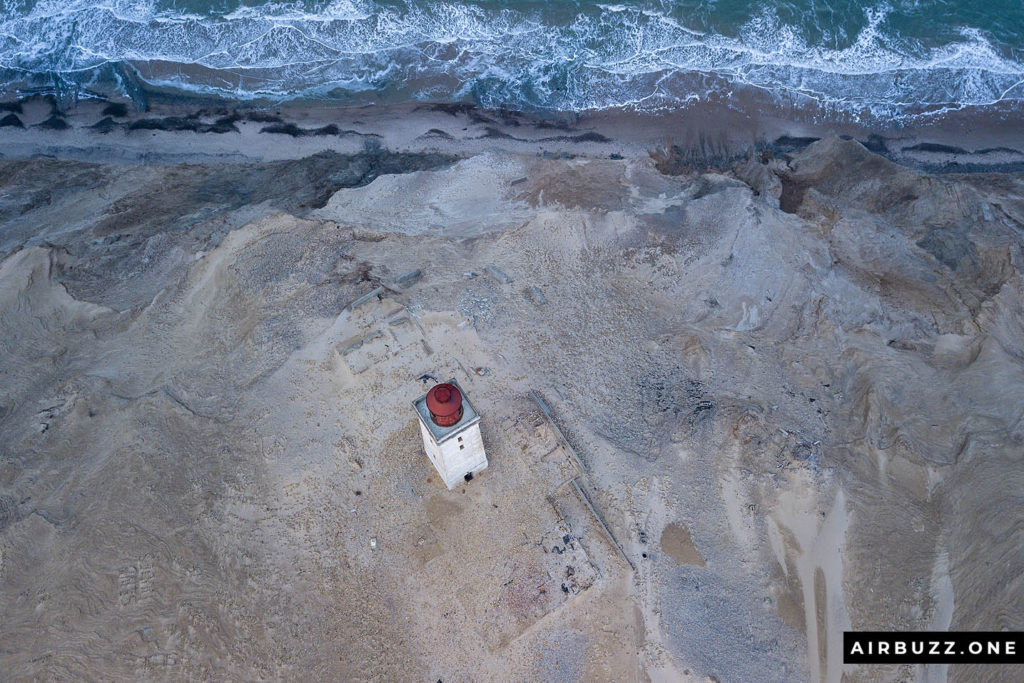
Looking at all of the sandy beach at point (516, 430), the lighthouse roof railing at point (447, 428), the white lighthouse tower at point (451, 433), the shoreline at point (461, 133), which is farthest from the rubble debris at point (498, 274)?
the shoreline at point (461, 133)

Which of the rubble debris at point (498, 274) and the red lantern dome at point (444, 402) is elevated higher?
the red lantern dome at point (444, 402)

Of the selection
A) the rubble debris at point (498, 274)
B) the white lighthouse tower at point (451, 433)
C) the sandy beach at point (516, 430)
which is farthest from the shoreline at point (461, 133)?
the white lighthouse tower at point (451, 433)

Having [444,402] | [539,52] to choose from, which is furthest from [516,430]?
[539,52]

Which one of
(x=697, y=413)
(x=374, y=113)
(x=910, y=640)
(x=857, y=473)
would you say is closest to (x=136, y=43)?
(x=374, y=113)

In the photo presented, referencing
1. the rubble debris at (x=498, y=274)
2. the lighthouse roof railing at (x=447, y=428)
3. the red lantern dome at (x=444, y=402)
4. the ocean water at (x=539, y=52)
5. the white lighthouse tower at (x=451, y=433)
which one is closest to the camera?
the red lantern dome at (x=444, y=402)

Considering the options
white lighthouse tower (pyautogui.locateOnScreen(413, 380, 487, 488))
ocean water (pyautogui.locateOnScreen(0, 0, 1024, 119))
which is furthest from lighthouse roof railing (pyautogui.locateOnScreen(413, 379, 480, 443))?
ocean water (pyautogui.locateOnScreen(0, 0, 1024, 119))

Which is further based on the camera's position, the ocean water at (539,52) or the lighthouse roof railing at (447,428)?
the ocean water at (539,52)

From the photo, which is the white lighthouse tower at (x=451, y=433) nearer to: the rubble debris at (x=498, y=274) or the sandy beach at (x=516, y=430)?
the sandy beach at (x=516, y=430)

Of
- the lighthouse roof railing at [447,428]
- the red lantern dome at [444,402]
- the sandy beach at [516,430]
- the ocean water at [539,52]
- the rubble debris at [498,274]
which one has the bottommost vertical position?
the sandy beach at [516,430]

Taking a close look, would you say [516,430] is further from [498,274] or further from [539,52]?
[539,52]

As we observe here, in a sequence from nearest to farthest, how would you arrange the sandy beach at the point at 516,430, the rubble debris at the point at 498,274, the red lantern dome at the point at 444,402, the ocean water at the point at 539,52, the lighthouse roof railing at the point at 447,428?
1. the red lantern dome at the point at 444,402
2. the lighthouse roof railing at the point at 447,428
3. the sandy beach at the point at 516,430
4. the rubble debris at the point at 498,274
5. the ocean water at the point at 539,52
